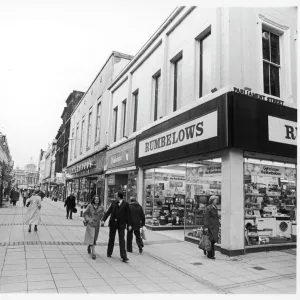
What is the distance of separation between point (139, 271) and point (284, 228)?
591 cm

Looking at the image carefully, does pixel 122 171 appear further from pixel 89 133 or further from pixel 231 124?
pixel 89 133

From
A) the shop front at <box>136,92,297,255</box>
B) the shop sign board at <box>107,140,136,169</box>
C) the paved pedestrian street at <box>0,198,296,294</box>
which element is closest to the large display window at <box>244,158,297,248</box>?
the shop front at <box>136,92,297,255</box>

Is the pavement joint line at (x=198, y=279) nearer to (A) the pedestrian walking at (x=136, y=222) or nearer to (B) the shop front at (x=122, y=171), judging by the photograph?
(A) the pedestrian walking at (x=136, y=222)

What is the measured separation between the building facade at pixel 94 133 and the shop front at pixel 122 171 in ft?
4.32

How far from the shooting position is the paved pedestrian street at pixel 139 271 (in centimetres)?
541

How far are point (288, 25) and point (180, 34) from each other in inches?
166

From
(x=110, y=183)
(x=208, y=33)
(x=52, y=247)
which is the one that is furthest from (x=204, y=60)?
(x=110, y=183)

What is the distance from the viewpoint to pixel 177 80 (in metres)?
13.2

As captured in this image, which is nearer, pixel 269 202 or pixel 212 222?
pixel 212 222

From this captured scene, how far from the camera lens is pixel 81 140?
32.0m

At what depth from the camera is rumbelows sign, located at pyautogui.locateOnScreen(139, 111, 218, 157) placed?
30.1ft

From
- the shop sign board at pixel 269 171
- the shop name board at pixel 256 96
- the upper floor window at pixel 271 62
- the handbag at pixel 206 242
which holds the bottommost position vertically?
the handbag at pixel 206 242

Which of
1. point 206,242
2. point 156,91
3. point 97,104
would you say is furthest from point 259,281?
point 97,104

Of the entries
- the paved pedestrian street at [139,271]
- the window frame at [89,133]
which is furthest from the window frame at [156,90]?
the window frame at [89,133]
